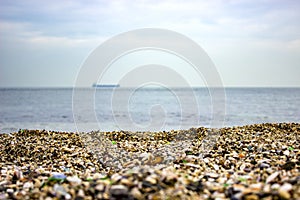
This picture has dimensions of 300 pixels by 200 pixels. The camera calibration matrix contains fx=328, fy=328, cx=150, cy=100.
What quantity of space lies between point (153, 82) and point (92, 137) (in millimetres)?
2641

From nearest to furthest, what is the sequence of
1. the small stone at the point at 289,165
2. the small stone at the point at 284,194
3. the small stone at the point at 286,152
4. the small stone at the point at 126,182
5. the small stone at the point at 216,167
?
1. the small stone at the point at 284,194
2. the small stone at the point at 126,182
3. the small stone at the point at 289,165
4. the small stone at the point at 216,167
5. the small stone at the point at 286,152

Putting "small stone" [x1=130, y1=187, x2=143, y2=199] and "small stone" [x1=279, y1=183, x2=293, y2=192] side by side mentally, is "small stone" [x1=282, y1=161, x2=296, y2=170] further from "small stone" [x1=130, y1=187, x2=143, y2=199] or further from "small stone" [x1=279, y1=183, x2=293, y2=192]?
"small stone" [x1=130, y1=187, x2=143, y2=199]

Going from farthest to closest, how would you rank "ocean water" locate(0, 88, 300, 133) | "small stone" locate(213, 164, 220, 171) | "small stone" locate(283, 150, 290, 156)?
1. "ocean water" locate(0, 88, 300, 133)
2. "small stone" locate(283, 150, 290, 156)
3. "small stone" locate(213, 164, 220, 171)

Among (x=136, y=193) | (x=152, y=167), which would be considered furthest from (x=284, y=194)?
(x=152, y=167)

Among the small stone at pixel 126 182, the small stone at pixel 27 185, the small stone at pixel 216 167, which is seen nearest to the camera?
the small stone at pixel 126 182

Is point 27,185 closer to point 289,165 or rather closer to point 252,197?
point 252,197

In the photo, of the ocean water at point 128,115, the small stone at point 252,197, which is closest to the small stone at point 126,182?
the small stone at point 252,197

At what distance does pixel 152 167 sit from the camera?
16.4 ft

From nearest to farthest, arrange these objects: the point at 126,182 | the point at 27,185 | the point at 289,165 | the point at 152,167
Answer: the point at 126,182
the point at 27,185
the point at 152,167
the point at 289,165

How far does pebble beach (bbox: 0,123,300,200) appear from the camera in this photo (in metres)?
3.69

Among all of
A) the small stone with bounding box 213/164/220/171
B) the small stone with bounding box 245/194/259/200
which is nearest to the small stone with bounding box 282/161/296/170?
the small stone with bounding box 213/164/220/171

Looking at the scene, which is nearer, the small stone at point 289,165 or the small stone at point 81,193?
the small stone at point 81,193

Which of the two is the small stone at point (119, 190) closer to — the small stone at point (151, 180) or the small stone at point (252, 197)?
the small stone at point (151, 180)

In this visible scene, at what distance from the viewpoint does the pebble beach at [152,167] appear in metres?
3.69
